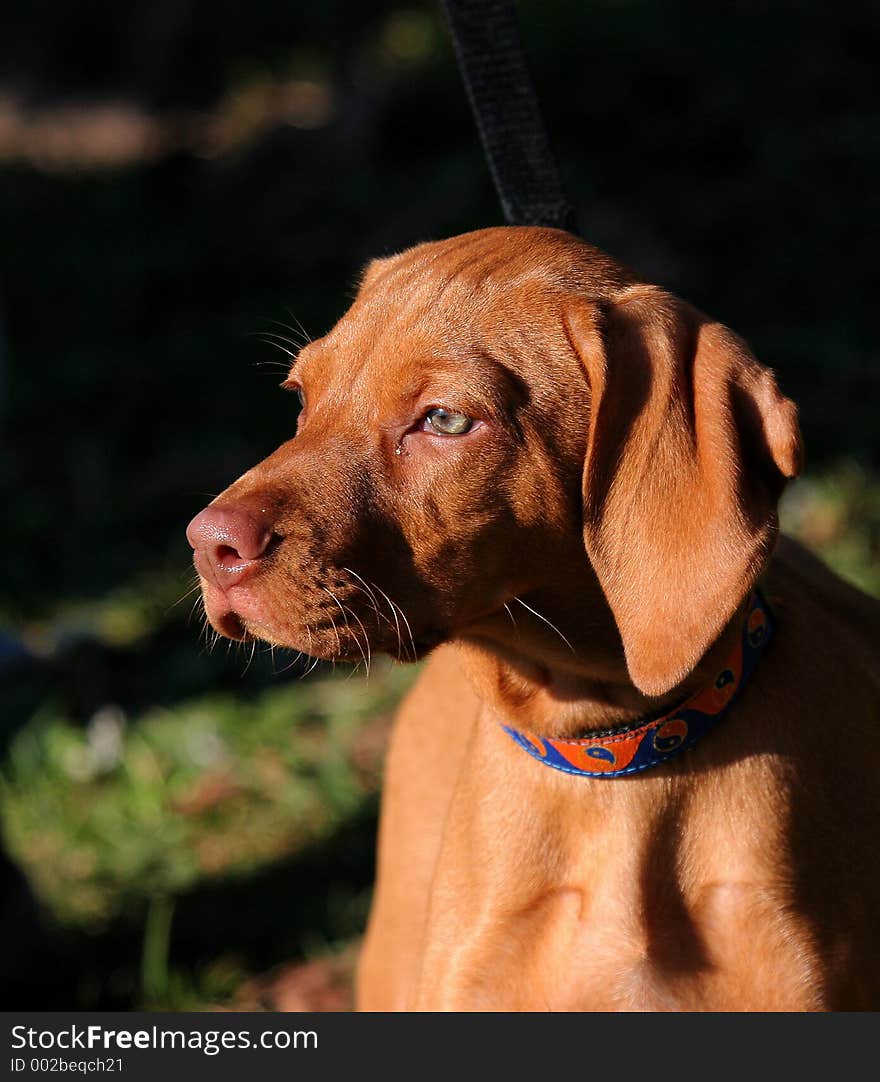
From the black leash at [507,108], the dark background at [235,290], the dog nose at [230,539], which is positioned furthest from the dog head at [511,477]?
the dark background at [235,290]

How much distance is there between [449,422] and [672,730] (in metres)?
0.75

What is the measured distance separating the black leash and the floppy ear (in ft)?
2.36

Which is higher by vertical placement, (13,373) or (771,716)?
(771,716)

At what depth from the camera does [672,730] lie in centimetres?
305

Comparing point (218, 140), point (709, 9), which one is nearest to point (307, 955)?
point (709, 9)

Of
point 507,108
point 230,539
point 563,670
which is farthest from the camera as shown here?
point 507,108

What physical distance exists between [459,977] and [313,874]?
223 centimetres

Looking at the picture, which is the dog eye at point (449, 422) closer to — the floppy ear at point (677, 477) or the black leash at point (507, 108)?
the floppy ear at point (677, 477)

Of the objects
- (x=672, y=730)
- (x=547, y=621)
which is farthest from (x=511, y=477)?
(x=672, y=730)

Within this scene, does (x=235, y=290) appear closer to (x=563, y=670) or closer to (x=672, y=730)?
(x=563, y=670)

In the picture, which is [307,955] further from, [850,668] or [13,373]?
[13,373]

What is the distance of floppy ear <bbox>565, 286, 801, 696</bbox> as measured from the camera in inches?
107

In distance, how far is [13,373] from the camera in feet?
32.7

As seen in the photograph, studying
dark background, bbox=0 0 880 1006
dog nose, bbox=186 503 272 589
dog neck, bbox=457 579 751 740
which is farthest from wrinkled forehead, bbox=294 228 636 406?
dark background, bbox=0 0 880 1006
